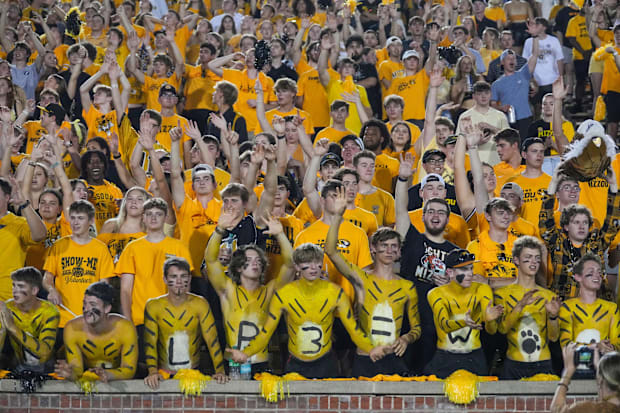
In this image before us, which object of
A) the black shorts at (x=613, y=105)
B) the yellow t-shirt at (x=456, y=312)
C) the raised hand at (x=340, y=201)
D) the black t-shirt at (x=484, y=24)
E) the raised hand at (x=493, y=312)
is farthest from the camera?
the black t-shirt at (x=484, y=24)

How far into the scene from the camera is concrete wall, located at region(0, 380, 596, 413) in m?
7.93

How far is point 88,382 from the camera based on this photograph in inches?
316

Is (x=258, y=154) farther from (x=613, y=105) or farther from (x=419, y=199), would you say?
(x=613, y=105)

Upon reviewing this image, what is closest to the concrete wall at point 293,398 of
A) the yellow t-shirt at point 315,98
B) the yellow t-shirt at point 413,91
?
the yellow t-shirt at point 315,98

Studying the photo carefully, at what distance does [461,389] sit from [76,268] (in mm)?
3431

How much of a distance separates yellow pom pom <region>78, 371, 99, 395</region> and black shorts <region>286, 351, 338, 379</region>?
156cm

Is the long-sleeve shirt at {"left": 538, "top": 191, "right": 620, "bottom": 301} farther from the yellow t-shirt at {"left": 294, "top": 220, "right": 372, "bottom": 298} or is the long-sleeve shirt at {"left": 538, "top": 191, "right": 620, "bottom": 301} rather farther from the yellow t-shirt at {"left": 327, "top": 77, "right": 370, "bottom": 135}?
the yellow t-shirt at {"left": 327, "top": 77, "right": 370, "bottom": 135}

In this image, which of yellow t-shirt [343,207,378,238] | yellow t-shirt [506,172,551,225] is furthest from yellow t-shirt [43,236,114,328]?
yellow t-shirt [506,172,551,225]

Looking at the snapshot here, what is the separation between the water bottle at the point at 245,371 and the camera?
813 centimetres

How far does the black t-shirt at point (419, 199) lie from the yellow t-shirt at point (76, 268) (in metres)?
3.00

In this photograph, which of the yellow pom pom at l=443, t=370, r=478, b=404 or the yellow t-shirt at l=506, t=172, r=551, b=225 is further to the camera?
the yellow t-shirt at l=506, t=172, r=551, b=225

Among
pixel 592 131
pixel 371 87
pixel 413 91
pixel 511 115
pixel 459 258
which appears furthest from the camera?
pixel 371 87

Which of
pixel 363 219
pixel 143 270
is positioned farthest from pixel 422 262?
pixel 143 270

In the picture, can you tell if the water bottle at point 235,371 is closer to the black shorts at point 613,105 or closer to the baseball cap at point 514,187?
the baseball cap at point 514,187
